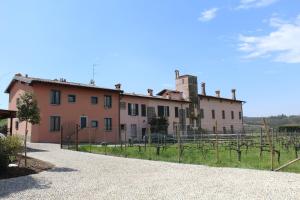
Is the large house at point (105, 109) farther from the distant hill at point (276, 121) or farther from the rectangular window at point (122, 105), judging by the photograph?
the distant hill at point (276, 121)

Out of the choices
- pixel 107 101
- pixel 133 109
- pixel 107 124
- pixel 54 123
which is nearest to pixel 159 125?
pixel 133 109

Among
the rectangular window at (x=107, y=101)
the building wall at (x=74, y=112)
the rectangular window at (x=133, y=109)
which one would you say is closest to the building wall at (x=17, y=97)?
the building wall at (x=74, y=112)

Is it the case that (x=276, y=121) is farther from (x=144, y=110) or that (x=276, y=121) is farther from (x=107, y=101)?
(x=107, y=101)

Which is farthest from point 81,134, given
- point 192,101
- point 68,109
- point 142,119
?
point 192,101

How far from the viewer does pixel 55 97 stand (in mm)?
34031

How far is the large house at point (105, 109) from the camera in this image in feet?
108

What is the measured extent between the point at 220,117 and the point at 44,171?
4391 cm

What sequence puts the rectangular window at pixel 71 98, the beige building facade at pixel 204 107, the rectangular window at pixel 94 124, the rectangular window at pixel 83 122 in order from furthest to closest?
the beige building facade at pixel 204 107
the rectangular window at pixel 94 124
the rectangular window at pixel 83 122
the rectangular window at pixel 71 98

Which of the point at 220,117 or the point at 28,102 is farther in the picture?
the point at 220,117

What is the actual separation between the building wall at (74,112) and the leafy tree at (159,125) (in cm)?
520

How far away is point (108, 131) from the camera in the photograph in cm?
3834

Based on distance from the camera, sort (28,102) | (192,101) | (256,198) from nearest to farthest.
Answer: (256,198), (28,102), (192,101)

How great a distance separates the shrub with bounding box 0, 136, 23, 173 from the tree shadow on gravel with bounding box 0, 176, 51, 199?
1123 mm

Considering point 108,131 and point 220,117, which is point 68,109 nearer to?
point 108,131
